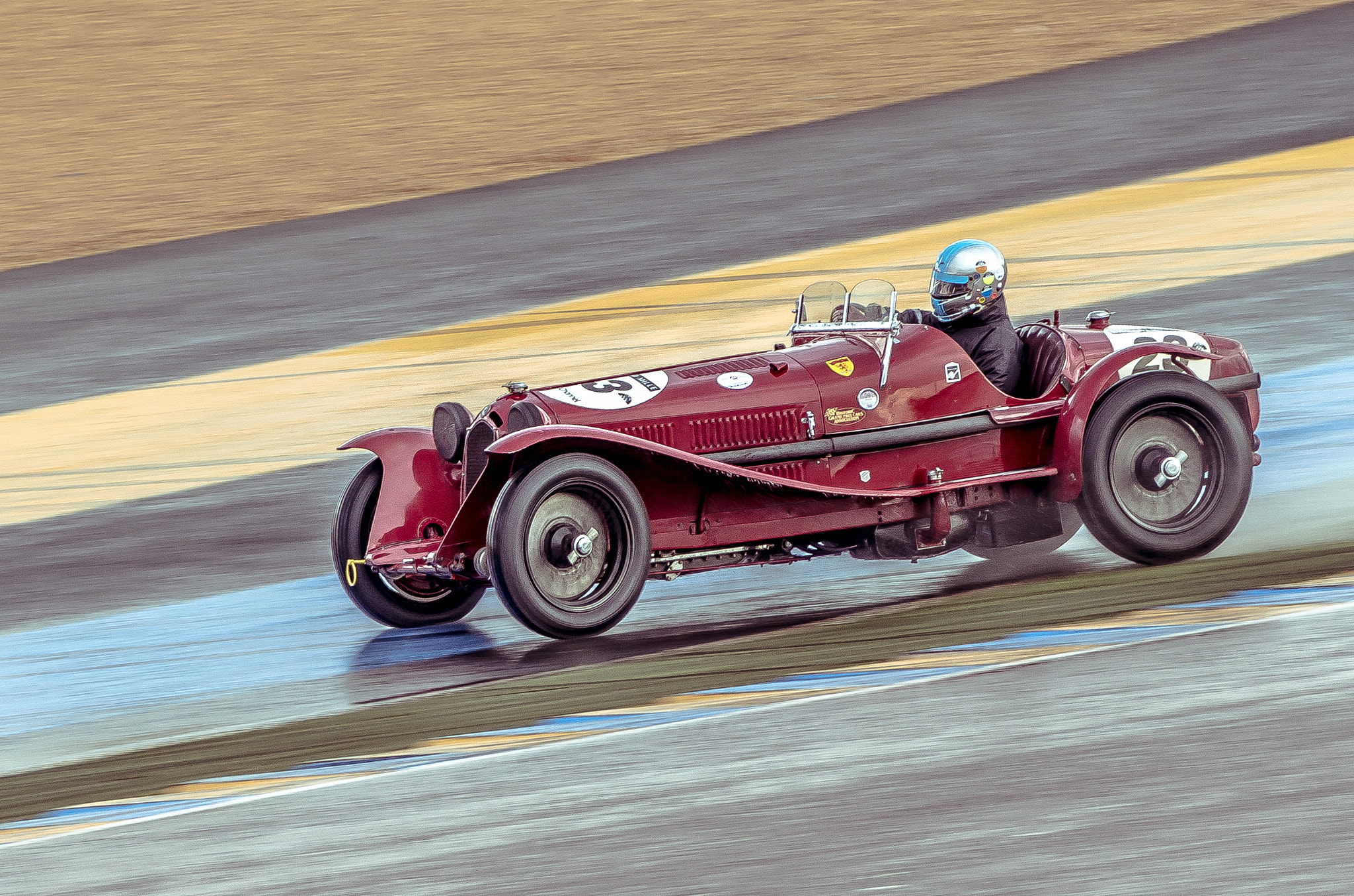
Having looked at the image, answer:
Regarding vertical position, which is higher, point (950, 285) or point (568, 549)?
point (950, 285)

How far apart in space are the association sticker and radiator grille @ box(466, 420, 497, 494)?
1.39 m

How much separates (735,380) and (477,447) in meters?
1.11

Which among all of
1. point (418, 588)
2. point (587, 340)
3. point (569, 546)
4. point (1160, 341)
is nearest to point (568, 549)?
point (569, 546)

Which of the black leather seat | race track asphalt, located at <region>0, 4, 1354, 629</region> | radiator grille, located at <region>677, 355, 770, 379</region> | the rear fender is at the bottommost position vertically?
the rear fender

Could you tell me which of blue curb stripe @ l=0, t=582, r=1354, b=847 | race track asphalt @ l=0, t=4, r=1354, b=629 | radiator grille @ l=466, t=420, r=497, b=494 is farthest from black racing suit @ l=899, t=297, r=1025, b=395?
race track asphalt @ l=0, t=4, r=1354, b=629

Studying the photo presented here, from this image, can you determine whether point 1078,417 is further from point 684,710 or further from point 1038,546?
point 684,710

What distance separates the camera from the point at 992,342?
8.84 meters

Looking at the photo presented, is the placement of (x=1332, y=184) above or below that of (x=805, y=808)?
above

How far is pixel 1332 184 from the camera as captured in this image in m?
16.5

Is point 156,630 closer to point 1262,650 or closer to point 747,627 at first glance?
point 747,627

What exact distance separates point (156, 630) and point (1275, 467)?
557 centimetres

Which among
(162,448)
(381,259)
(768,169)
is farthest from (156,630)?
(768,169)

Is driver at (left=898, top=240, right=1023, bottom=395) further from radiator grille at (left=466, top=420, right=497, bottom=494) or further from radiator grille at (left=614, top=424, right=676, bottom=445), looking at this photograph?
radiator grille at (left=466, top=420, right=497, bottom=494)

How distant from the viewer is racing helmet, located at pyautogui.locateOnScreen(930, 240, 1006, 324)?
8773 millimetres
